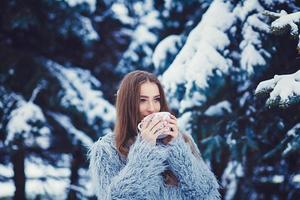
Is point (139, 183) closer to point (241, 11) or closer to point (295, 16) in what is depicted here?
point (295, 16)

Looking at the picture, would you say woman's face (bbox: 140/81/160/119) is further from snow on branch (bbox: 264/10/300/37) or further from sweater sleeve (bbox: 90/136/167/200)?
snow on branch (bbox: 264/10/300/37)

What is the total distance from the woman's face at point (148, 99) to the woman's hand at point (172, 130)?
188 mm

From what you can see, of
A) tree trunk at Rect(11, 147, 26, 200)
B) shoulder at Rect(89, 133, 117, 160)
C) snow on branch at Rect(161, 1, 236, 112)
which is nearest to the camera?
shoulder at Rect(89, 133, 117, 160)

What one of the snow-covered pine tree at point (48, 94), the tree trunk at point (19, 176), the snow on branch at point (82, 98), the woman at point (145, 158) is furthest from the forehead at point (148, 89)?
the tree trunk at point (19, 176)

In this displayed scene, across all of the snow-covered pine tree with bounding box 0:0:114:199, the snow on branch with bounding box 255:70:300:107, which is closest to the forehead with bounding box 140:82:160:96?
the snow on branch with bounding box 255:70:300:107

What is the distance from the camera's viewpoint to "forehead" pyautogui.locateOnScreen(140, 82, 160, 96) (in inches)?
111

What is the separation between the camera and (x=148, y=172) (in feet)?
8.42

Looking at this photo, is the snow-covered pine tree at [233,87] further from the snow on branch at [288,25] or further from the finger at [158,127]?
the finger at [158,127]

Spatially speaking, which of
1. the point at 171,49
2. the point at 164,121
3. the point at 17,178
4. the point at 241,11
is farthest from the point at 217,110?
the point at 17,178

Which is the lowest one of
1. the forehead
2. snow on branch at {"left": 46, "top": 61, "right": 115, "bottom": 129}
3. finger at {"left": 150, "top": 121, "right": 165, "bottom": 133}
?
finger at {"left": 150, "top": 121, "right": 165, "bottom": 133}

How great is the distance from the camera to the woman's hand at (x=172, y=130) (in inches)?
104

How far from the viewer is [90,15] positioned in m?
6.55

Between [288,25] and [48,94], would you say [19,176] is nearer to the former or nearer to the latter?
[48,94]

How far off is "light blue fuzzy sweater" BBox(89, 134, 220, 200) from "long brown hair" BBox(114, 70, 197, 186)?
0.06 metres
